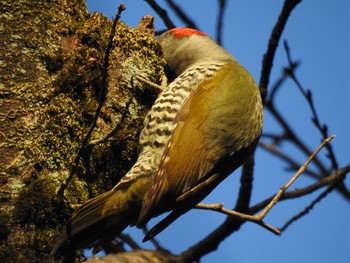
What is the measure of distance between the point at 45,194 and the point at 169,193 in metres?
0.72

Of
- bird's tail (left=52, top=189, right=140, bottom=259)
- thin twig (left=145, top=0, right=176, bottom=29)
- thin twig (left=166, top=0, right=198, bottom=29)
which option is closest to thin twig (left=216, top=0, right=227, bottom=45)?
thin twig (left=166, top=0, right=198, bottom=29)

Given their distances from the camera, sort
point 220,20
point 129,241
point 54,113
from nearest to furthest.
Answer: point 54,113, point 129,241, point 220,20

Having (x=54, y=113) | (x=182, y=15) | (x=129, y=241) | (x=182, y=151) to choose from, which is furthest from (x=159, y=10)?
(x=54, y=113)

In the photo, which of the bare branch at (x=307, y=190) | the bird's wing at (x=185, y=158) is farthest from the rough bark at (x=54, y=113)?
the bare branch at (x=307, y=190)

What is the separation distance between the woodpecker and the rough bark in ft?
0.36

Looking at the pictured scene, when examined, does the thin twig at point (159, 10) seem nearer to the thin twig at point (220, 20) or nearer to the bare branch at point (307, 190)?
the thin twig at point (220, 20)

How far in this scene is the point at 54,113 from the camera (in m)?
2.63

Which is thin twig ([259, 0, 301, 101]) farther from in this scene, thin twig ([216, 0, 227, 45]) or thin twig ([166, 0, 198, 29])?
thin twig ([166, 0, 198, 29])

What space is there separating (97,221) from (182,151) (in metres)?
0.66

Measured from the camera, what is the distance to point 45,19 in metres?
2.82

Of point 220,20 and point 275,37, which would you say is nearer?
point 275,37

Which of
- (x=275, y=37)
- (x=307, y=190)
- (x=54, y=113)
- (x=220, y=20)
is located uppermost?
(x=220, y=20)

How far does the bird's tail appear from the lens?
2397 mm

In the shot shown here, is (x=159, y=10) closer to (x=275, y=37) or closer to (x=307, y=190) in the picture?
(x=275, y=37)
